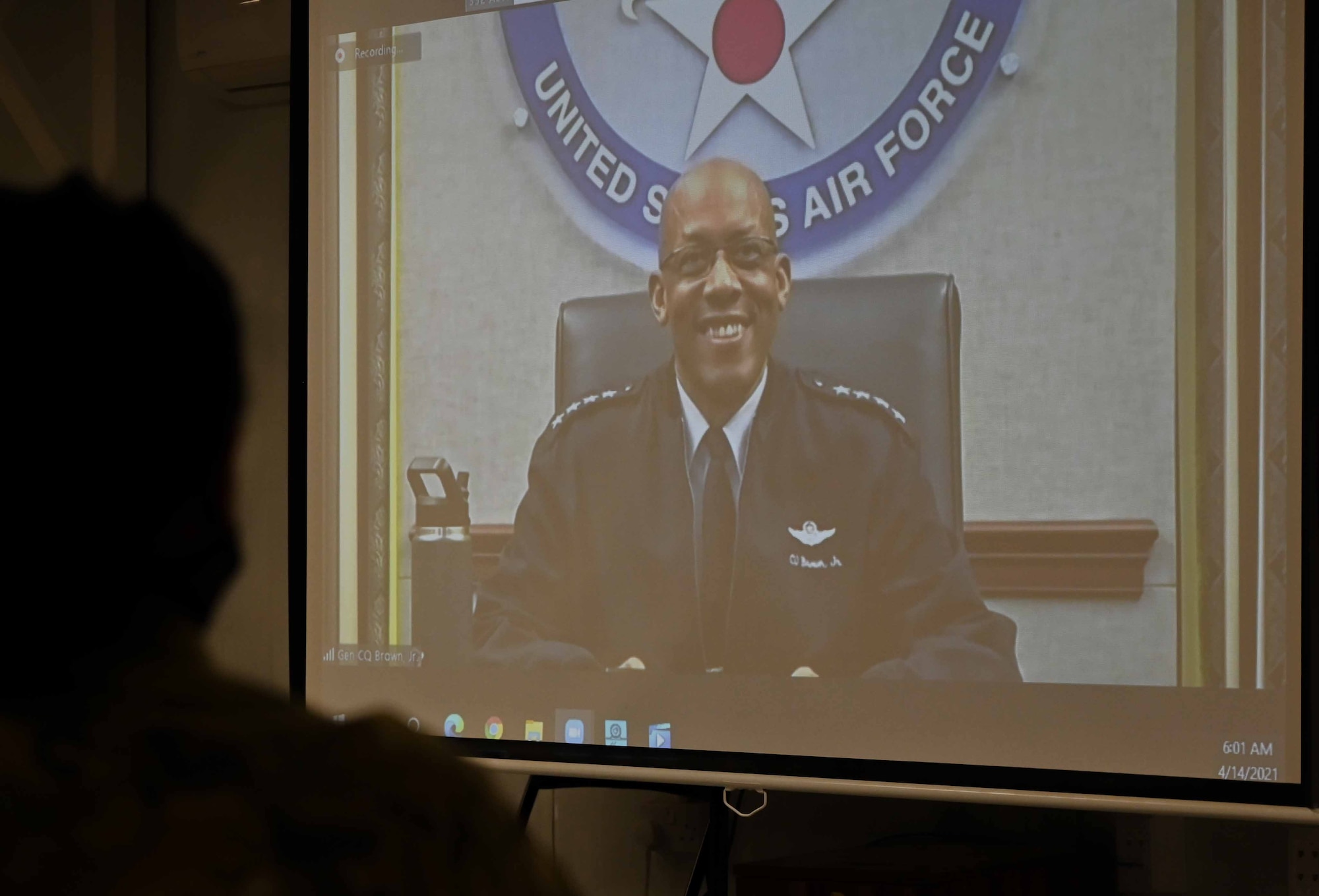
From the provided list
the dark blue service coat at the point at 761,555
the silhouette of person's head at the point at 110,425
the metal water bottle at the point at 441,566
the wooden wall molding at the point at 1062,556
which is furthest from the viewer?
the metal water bottle at the point at 441,566

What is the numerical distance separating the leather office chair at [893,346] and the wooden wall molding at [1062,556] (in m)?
0.07

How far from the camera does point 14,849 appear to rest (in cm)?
25

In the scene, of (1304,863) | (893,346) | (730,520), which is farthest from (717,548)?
(1304,863)

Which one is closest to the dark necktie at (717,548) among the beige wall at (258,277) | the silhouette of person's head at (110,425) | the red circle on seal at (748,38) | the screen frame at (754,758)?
the screen frame at (754,758)

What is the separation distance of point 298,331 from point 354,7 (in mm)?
679

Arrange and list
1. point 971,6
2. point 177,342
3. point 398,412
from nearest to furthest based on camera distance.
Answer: point 177,342, point 971,6, point 398,412

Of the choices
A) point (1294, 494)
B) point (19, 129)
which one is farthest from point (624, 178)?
point (19, 129)

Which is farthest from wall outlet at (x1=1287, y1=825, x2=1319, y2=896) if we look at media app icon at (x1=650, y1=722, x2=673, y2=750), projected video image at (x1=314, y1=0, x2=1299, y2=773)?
media app icon at (x1=650, y1=722, x2=673, y2=750)

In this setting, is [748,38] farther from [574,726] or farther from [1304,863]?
[1304,863]

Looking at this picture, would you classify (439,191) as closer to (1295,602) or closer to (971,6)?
(971,6)

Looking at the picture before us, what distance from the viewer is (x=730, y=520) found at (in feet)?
8.20

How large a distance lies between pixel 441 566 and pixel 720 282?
0.78m

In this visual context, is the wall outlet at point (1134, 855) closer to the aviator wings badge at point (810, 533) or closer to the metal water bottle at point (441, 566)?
the aviator wings badge at point (810, 533)

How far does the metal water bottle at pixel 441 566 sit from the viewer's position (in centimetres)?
271
